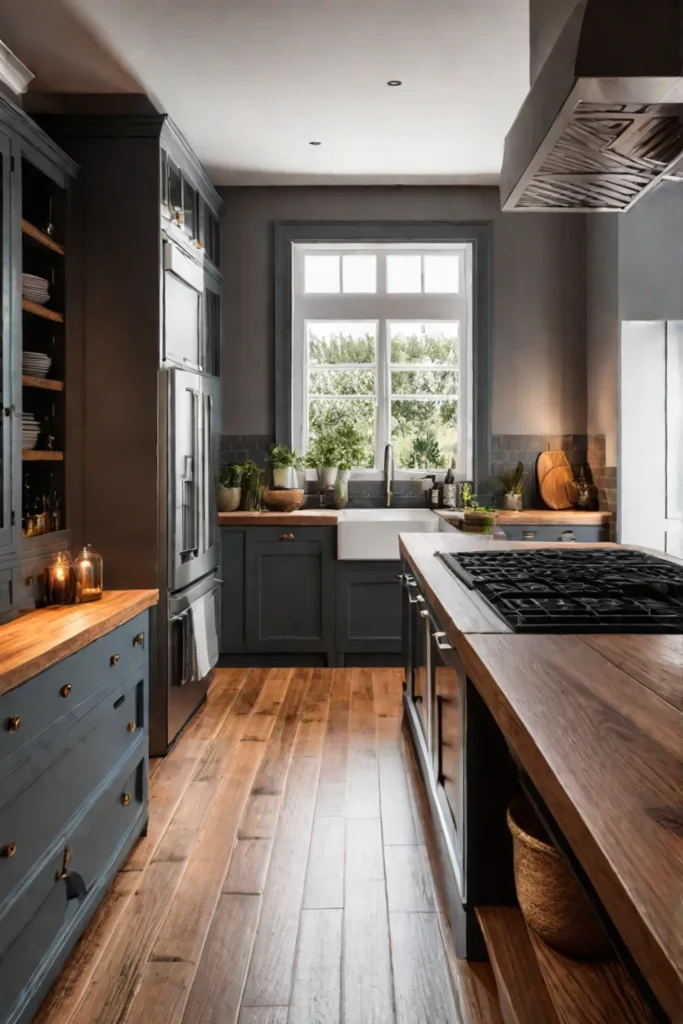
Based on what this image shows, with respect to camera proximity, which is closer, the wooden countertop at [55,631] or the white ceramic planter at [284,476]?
the wooden countertop at [55,631]

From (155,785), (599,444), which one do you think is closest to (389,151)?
(599,444)

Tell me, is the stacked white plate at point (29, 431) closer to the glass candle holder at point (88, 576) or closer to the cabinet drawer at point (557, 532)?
the glass candle holder at point (88, 576)

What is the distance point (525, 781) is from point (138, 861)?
5.65 ft

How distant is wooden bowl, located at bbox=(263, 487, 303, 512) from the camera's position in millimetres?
5359

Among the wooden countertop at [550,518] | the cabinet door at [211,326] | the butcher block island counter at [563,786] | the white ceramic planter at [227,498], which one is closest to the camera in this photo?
the butcher block island counter at [563,786]

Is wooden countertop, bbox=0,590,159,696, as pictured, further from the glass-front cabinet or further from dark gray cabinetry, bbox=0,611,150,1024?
the glass-front cabinet

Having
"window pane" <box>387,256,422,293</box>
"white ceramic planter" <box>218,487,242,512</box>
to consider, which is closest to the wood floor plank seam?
"white ceramic planter" <box>218,487,242,512</box>

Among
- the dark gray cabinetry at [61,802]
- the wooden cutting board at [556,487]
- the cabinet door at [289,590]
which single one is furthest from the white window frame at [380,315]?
the dark gray cabinetry at [61,802]

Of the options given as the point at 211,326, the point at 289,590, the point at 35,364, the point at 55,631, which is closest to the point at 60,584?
the point at 55,631

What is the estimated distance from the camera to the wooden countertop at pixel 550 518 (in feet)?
16.6

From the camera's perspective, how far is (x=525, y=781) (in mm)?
1476

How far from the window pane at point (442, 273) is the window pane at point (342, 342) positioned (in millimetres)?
492

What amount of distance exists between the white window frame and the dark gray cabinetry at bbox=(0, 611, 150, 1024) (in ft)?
10.7

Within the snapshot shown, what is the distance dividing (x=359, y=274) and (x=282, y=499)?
172 cm
